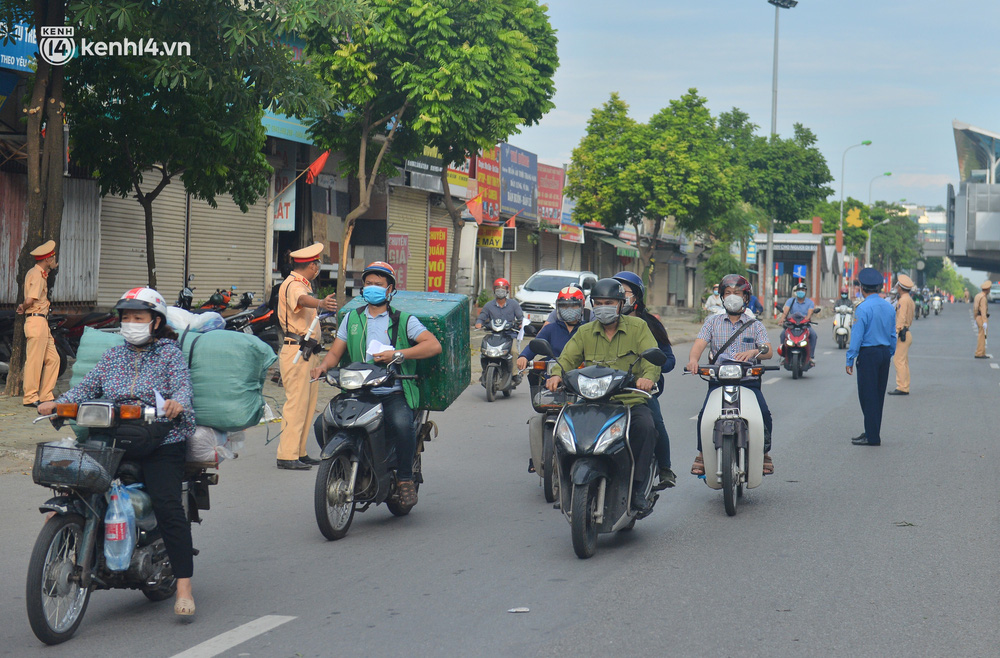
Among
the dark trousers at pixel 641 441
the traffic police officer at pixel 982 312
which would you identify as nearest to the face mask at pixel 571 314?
the dark trousers at pixel 641 441

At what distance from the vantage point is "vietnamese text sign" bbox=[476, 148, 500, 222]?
32.5m

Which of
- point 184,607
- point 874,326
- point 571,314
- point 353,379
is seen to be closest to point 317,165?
point 874,326

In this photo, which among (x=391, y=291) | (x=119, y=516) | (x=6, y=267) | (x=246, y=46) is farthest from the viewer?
(x=6, y=267)

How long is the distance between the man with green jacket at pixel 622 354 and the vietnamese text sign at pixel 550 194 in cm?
3147

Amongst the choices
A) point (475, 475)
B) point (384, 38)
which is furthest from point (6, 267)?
point (475, 475)

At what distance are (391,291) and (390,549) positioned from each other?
1.73 m

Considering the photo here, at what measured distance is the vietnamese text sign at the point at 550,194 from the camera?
3856 centimetres

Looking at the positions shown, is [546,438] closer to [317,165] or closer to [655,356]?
[655,356]

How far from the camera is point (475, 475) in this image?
360 inches

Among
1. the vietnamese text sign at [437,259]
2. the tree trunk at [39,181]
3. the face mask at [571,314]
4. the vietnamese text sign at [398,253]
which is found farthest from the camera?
the vietnamese text sign at [437,259]

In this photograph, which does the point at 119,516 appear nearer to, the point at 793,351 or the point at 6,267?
the point at 6,267

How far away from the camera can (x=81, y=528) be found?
15.1 feet

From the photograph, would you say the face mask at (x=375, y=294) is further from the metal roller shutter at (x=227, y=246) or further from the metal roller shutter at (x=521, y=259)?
the metal roller shutter at (x=521, y=259)

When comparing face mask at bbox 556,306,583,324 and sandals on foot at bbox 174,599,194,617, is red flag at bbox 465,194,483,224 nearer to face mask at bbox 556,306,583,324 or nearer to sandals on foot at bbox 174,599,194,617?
face mask at bbox 556,306,583,324
